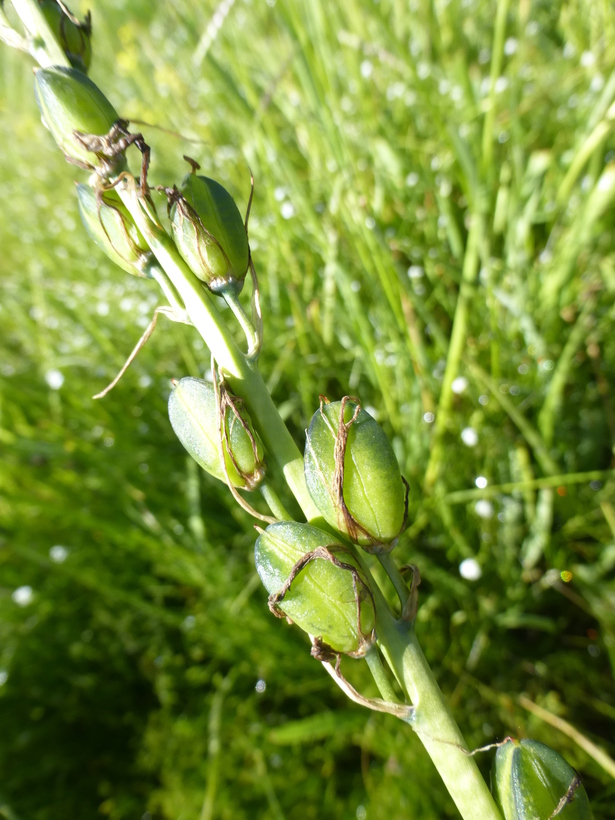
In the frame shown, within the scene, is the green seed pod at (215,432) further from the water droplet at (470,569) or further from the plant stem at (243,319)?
the water droplet at (470,569)

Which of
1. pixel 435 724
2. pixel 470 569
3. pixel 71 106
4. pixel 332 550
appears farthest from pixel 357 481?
pixel 470 569

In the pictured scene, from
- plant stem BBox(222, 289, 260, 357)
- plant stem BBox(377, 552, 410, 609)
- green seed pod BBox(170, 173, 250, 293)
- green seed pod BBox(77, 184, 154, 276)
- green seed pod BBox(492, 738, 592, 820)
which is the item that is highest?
green seed pod BBox(77, 184, 154, 276)

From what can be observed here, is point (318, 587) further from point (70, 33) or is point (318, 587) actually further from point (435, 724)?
point (70, 33)

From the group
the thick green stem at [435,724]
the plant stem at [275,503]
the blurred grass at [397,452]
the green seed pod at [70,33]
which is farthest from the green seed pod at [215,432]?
the blurred grass at [397,452]

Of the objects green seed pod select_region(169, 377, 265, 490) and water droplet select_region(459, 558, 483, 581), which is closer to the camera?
green seed pod select_region(169, 377, 265, 490)

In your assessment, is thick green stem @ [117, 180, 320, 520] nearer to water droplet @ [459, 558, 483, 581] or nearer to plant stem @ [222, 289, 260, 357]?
plant stem @ [222, 289, 260, 357]

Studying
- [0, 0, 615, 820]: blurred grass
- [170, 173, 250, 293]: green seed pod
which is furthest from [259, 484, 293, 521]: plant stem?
[0, 0, 615, 820]: blurred grass
